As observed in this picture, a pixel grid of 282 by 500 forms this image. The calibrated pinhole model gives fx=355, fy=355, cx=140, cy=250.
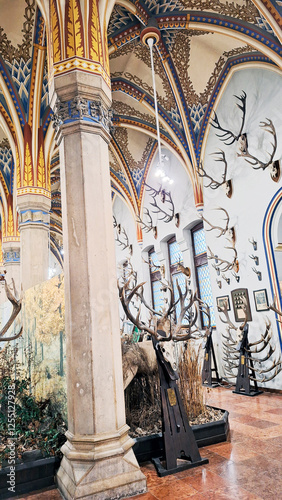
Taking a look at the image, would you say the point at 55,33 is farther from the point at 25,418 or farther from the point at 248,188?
the point at 248,188

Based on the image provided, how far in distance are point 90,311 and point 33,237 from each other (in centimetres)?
447

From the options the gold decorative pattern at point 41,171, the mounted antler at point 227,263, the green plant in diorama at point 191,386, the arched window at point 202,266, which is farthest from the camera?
the arched window at point 202,266

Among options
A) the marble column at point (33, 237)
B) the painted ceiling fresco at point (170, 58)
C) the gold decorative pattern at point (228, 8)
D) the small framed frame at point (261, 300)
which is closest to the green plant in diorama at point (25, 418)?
the marble column at point (33, 237)

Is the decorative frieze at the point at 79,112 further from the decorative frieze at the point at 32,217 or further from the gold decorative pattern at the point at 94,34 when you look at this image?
the decorative frieze at the point at 32,217

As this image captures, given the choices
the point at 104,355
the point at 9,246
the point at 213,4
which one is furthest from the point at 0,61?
the point at 104,355

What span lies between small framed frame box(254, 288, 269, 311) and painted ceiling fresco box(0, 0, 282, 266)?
316 centimetres

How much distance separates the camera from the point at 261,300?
7.20 meters

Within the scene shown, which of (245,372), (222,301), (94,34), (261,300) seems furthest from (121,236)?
(94,34)

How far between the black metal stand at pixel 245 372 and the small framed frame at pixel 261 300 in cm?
51

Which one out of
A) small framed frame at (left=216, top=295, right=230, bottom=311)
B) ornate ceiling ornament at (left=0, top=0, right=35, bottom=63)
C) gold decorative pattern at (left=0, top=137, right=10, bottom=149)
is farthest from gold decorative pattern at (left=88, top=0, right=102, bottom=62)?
gold decorative pattern at (left=0, top=137, right=10, bottom=149)

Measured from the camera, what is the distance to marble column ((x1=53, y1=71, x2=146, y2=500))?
10.0 feet

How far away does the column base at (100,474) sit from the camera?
2930 mm

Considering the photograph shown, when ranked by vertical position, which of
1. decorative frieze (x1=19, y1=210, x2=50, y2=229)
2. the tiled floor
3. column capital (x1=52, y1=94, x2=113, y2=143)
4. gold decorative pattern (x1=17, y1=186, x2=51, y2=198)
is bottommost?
the tiled floor

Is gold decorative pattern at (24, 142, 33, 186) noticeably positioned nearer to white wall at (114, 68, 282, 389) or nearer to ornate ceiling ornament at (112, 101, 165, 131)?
ornate ceiling ornament at (112, 101, 165, 131)
